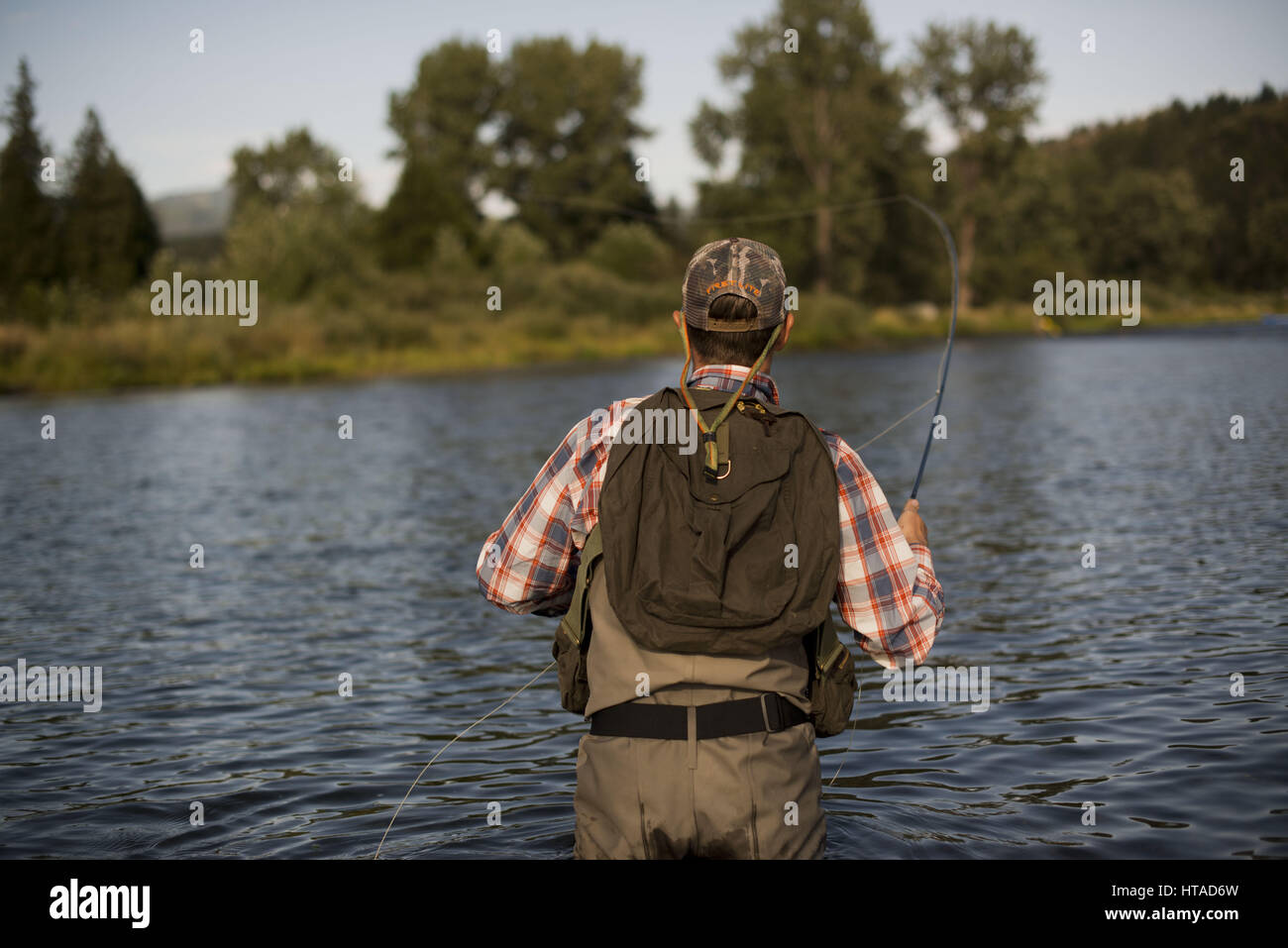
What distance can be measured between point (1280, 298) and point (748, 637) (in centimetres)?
7240

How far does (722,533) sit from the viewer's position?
3.11 metres

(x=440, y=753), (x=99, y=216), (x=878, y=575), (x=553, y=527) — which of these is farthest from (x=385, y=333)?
(x=878, y=575)

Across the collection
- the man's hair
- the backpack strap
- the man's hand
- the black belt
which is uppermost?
the man's hair

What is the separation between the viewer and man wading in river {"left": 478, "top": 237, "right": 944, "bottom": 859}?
10.3 feet

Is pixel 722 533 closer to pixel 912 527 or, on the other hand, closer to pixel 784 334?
pixel 784 334

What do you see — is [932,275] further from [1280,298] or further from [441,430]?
[441,430]

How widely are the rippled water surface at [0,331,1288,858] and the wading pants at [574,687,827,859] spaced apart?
9.09ft

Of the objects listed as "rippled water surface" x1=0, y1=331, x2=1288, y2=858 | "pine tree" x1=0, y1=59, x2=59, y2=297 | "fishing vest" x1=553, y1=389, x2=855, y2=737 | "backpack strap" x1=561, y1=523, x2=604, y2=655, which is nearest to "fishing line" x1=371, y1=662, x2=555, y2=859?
"rippled water surface" x1=0, y1=331, x2=1288, y2=858

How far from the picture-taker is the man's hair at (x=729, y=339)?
3.34m


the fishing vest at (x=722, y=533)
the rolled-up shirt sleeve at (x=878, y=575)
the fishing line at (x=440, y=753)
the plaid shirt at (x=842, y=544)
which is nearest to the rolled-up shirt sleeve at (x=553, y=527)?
the plaid shirt at (x=842, y=544)

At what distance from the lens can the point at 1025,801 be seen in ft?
20.9

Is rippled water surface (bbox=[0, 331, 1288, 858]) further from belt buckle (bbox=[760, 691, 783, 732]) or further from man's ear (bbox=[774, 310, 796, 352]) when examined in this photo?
man's ear (bbox=[774, 310, 796, 352])

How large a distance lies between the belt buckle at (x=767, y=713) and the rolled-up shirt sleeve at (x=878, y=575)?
0.28m
